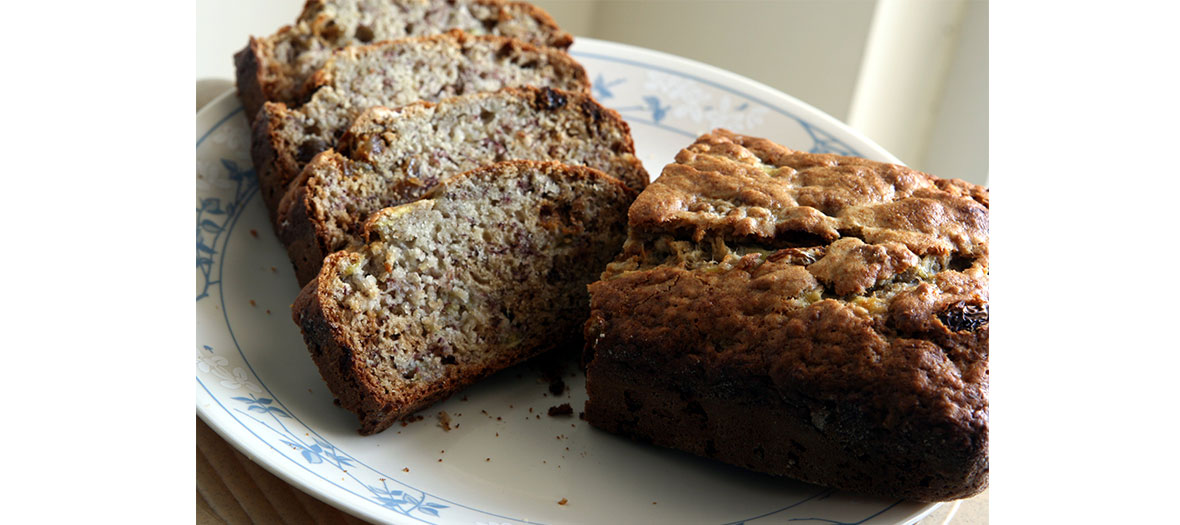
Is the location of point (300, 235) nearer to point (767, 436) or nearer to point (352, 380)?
point (352, 380)

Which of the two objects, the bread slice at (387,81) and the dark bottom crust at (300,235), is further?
the bread slice at (387,81)

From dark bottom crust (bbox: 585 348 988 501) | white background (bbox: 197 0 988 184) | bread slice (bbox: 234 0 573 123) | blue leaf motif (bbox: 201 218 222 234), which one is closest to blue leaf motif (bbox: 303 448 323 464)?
dark bottom crust (bbox: 585 348 988 501)

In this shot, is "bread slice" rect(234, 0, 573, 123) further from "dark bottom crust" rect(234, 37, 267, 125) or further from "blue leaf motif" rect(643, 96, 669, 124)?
"blue leaf motif" rect(643, 96, 669, 124)

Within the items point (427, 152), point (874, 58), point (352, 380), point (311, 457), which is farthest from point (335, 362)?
point (874, 58)

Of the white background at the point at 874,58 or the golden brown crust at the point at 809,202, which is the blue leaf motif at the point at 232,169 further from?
the golden brown crust at the point at 809,202

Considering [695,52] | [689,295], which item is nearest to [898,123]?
A: [695,52]

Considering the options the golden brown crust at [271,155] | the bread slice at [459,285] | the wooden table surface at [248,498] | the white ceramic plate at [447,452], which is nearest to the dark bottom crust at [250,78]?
the golden brown crust at [271,155]

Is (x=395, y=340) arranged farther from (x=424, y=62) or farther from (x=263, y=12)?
(x=263, y=12)
